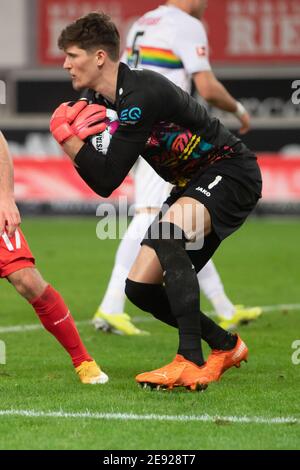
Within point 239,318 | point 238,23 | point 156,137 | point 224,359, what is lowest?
point 238,23

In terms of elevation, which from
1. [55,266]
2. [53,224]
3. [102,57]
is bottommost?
[53,224]

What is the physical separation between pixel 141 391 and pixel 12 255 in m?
0.92

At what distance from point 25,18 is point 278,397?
16336mm

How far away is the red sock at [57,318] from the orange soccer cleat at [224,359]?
26.6 inches

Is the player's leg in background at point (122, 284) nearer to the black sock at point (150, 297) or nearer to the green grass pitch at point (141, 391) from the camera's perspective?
the green grass pitch at point (141, 391)

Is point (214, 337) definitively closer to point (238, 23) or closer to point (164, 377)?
point (164, 377)

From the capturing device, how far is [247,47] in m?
20.3

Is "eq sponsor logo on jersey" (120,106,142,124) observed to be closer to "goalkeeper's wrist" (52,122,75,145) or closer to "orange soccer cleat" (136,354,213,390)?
"goalkeeper's wrist" (52,122,75,145)

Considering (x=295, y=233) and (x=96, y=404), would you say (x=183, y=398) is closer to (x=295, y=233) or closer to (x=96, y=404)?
(x=96, y=404)

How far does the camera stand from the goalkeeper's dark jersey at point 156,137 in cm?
596

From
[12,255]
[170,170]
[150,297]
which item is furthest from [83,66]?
[150,297]

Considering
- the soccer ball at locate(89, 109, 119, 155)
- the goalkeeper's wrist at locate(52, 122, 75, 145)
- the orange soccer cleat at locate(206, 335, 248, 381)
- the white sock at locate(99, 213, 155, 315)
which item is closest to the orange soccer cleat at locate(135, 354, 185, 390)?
the orange soccer cleat at locate(206, 335, 248, 381)

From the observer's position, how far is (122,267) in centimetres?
848
